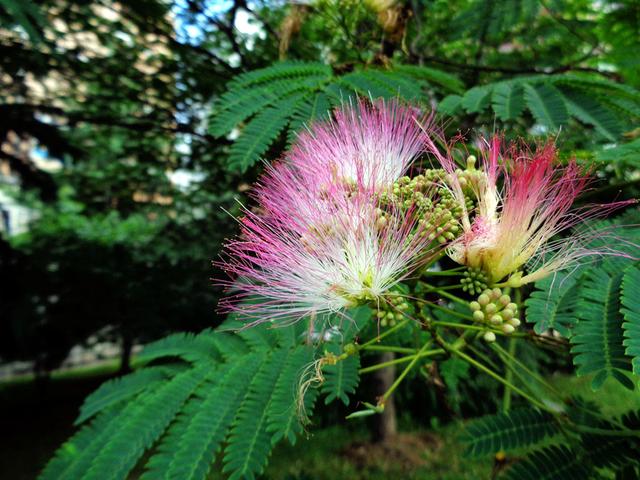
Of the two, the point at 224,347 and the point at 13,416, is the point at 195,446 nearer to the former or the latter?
the point at 224,347

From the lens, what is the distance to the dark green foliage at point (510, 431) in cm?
191

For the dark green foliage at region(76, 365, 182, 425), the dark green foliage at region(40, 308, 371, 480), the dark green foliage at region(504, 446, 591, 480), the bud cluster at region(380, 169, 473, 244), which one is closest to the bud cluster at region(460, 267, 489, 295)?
the bud cluster at region(380, 169, 473, 244)


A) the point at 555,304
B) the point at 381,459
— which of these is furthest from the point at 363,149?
the point at 381,459

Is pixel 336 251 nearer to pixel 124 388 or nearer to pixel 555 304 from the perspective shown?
pixel 555 304

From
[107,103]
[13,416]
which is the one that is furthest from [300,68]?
[13,416]

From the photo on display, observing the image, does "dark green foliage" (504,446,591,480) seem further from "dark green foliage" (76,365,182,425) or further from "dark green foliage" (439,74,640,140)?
"dark green foliage" (76,365,182,425)

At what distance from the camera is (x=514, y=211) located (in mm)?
1220

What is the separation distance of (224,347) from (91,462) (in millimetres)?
626

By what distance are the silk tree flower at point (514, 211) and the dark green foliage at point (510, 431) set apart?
88cm

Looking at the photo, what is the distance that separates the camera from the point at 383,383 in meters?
5.22

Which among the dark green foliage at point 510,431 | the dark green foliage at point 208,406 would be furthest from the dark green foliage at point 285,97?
the dark green foliage at point 510,431

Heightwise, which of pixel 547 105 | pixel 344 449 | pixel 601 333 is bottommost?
pixel 344 449

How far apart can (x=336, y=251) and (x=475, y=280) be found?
382 millimetres

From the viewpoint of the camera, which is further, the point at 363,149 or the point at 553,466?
the point at 553,466
